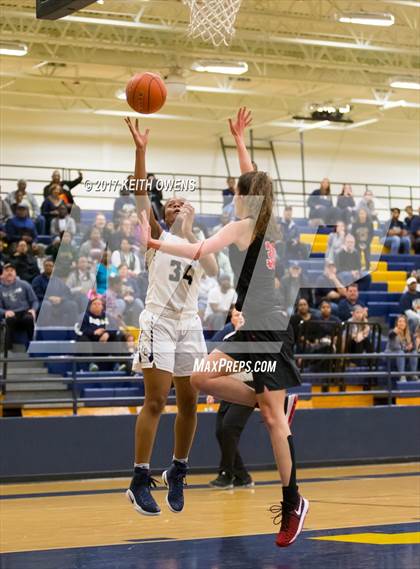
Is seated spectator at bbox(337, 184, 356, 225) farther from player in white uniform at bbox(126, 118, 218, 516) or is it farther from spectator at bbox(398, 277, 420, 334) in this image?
player in white uniform at bbox(126, 118, 218, 516)

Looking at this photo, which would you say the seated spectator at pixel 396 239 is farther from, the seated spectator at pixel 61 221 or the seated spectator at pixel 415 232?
the seated spectator at pixel 61 221

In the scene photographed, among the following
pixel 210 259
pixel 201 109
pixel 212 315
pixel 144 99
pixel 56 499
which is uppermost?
pixel 201 109

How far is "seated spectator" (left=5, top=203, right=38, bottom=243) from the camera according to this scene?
57.1 ft

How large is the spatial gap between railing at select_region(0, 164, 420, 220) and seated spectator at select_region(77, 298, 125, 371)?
9.57 meters

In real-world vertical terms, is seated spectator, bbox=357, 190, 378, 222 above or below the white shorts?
above

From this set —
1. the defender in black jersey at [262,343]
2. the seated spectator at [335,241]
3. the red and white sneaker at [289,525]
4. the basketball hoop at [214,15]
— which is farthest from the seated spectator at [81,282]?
the red and white sneaker at [289,525]

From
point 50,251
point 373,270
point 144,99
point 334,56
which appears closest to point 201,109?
point 334,56

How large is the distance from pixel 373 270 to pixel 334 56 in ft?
23.5

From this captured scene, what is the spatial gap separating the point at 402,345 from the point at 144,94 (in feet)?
33.8

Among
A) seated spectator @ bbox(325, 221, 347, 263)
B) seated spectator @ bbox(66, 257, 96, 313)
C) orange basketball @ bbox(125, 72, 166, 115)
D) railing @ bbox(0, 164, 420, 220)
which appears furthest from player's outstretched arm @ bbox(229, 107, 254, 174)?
railing @ bbox(0, 164, 420, 220)

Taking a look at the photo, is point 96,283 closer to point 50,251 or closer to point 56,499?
point 50,251

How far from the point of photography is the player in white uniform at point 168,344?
7039 mm

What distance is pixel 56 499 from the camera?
11133 millimetres

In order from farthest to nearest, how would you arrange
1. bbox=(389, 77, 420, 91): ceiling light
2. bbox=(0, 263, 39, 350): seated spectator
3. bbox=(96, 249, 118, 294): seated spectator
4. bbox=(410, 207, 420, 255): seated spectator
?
bbox=(389, 77, 420, 91): ceiling light, bbox=(410, 207, 420, 255): seated spectator, bbox=(96, 249, 118, 294): seated spectator, bbox=(0, 263, 39, 350): seated spectator
